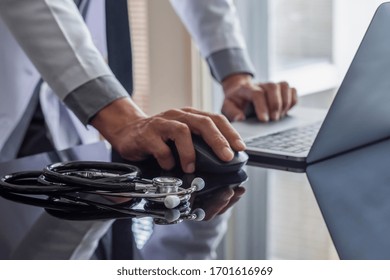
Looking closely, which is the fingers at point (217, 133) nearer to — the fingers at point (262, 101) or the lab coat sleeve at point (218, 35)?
the fingers at point (262, 101)

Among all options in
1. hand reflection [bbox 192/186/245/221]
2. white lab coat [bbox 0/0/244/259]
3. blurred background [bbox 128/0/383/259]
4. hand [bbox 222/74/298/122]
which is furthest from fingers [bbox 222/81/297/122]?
blurred background [bbox 128/0/383/259]

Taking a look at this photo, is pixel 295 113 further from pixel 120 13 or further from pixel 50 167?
pixel 50 167

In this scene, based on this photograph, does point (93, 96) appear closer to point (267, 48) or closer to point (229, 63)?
point (229, 63)

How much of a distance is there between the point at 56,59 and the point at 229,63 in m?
0.48

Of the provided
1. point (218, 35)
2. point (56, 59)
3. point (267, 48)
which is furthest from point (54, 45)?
point (267, 48)

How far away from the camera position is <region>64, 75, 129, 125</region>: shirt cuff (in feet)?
3.58

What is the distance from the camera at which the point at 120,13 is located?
1347 millimetres

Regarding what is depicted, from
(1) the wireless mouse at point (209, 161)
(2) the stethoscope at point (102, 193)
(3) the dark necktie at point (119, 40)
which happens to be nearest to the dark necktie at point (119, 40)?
(3) the dark necktie at point (119, 40)

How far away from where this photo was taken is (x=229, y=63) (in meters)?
1.51

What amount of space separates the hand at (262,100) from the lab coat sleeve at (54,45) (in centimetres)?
30

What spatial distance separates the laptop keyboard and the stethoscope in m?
0.25
